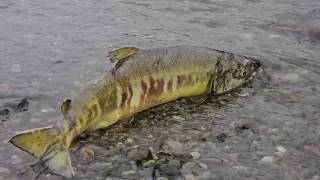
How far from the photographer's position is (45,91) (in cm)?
501

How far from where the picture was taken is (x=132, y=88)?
14.4 ft

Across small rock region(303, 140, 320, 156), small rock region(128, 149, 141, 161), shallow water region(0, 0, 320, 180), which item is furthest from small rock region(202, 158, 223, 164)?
small rock region(303, 140, 320, 156)

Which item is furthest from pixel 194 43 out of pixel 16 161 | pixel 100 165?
pixel 16 161

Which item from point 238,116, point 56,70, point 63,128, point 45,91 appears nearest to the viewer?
point 63,128

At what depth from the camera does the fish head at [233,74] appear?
16.8ft

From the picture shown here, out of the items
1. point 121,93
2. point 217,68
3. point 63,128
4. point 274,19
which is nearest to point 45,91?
point 121,93

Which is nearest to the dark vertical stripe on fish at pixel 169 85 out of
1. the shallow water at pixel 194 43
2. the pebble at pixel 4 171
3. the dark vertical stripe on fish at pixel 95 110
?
the shallow water at pixel 194 43

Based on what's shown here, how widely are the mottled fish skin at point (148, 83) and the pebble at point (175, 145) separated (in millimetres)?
507

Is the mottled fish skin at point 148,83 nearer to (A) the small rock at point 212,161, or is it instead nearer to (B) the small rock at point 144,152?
(B) the small rock at point 144,152

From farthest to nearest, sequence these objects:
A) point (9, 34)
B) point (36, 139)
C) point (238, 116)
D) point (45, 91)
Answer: point (9, 34)
point (45, 91)
point (238, 116)
point (36, 139)

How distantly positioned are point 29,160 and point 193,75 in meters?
1.79

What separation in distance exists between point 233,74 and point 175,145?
1.39m

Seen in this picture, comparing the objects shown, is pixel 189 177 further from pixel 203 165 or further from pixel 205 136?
pixel 205 136

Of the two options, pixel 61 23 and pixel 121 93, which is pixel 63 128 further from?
pixel 61 23
